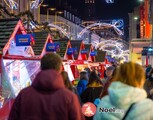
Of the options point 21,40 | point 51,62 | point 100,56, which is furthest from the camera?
point 100,56

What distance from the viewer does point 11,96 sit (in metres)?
10.1

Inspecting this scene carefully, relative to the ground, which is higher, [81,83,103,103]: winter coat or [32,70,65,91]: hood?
[32,70,65,91]: hood

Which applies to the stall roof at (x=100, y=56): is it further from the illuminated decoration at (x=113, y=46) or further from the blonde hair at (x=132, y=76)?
the blonde hair at (x=132, y=76)

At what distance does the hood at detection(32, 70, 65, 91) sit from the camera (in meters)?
3.79

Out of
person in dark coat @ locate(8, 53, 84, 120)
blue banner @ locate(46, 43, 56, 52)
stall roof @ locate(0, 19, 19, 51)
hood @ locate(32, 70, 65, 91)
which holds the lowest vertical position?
person in dark coat @ locate(8, 53, 84, 120)

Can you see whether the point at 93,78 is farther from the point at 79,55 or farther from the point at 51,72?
the point at 79,55

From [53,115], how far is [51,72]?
0.42m

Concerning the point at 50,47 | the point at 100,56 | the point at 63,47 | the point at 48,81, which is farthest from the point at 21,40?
the point at 100,56

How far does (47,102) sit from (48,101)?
0.04 ft

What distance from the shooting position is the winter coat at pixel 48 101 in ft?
12.3

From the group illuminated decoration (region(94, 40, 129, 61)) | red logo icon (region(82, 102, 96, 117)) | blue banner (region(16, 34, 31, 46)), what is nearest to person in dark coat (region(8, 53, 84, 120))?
red logo icon (region(82, 102, 96, 117))

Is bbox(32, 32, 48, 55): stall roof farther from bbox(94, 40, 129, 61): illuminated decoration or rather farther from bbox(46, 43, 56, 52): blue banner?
bbox(94, 40, 129, 61): illuminated decoration

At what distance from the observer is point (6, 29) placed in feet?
43.1

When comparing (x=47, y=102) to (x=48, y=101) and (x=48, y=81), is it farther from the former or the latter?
(x=48, y=81)
